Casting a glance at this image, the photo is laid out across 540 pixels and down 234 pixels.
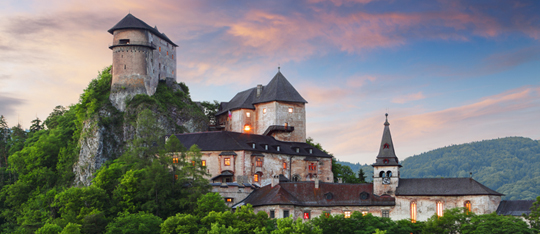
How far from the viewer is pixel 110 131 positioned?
102062 mm

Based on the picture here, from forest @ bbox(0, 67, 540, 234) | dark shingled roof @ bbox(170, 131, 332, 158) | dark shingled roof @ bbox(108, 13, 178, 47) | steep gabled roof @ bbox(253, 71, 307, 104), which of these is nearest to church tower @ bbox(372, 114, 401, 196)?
forest @ bbox(0, 67, 540, 234)

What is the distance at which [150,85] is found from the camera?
10550cm

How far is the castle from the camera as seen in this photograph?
258 ft

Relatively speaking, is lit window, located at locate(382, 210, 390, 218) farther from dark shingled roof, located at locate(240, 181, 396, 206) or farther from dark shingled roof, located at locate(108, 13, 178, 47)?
dark shingled roof, located at locate(108, 13, 178, 47)

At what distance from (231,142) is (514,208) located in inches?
1538

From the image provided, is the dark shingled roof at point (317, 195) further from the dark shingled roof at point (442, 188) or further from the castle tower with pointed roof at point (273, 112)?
the castle tower with pointed roof at point (273, 112)

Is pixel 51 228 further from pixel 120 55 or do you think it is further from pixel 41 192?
pixel 120 55

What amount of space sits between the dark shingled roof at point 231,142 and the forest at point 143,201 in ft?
16.2

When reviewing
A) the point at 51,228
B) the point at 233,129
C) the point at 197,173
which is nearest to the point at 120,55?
the point at 233,129

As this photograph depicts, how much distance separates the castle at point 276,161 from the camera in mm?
78625

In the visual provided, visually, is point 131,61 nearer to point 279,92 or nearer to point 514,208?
point 279,92

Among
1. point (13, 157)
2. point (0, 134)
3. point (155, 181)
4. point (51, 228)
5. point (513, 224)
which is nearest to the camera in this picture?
point (513, 224)

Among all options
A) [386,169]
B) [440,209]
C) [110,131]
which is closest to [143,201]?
[110,131]

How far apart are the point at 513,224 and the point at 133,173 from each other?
45434mm
